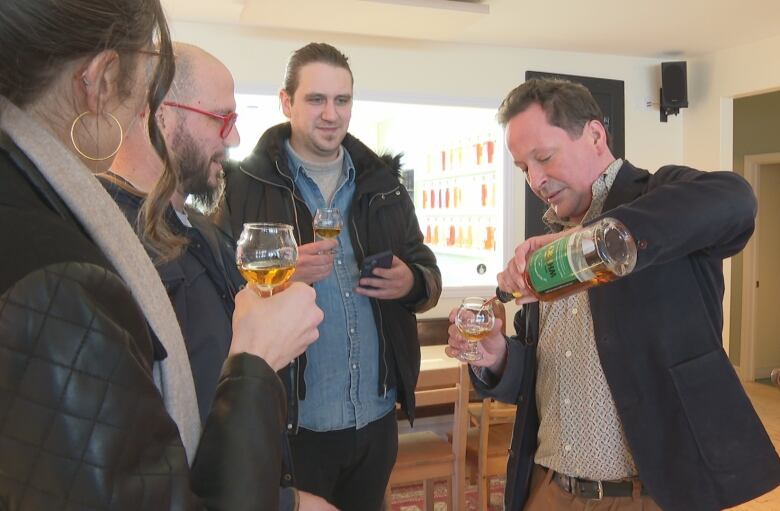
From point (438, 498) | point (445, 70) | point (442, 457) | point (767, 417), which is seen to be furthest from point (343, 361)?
point (767, 417)

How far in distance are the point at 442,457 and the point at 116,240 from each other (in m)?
2.48

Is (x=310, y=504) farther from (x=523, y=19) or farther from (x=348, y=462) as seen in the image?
(x=523, y=19)

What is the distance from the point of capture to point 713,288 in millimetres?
1372

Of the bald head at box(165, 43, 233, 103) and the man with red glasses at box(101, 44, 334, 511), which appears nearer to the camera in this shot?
the man with red glasses at box(101, 44, 334, 511)

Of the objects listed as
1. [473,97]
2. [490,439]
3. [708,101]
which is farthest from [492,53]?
[490,439]

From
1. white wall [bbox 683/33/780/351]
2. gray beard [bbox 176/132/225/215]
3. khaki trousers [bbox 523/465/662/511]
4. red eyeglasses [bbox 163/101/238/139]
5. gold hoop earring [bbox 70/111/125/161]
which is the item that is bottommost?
khaki trousers [bbox 523/465/662/511]

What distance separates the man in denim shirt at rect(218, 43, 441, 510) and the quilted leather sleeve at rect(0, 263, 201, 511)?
3.89ft

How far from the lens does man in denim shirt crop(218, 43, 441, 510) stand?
6.35ft

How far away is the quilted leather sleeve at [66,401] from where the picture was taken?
21.5 inches

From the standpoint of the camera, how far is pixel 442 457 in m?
2.92

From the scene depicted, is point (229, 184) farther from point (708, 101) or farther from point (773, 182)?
point (773, 182)

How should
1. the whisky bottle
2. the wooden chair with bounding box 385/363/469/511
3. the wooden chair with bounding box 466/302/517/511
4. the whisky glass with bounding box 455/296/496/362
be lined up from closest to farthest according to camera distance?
the whisky bottle
the whisky glass with bounding box 455/296/496/362
the wooden chair with bounding box 385/363/469/511
the wooden chair with bounding box 466/302/517/511

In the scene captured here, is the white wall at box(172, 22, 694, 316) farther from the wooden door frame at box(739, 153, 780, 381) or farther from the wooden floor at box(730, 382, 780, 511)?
Answer: the wooden floor at box(730, 382, 780, 511)

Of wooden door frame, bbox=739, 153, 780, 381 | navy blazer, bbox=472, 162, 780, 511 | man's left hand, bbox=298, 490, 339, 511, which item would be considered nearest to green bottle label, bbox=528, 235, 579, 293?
navy blazer, bbox=472, 162, 780, 511
